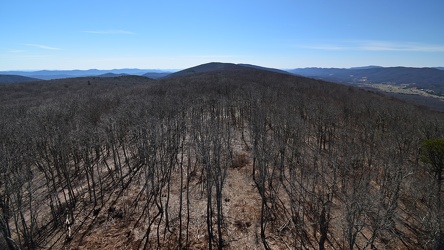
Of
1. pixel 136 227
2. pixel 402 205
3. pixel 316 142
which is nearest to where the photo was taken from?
pixel 136 227

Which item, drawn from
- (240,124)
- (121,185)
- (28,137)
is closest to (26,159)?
(28,137)

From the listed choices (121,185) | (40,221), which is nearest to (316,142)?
(121,185)

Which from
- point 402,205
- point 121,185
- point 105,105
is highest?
point 105,105

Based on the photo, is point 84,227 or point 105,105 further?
point 105,105

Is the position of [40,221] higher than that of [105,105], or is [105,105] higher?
[105,105]

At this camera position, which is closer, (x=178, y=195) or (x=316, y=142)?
(x=178, y=195)

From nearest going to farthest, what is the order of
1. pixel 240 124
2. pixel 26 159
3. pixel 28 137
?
pixel 26 159
pixel 28 137
pixel 240 124

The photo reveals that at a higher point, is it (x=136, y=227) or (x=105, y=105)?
(x=105, y=105)

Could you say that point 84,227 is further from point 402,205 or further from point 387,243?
point 402,205

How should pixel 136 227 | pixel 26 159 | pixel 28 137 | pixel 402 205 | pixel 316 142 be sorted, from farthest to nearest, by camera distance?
pixel 316 142
pixel 402 205
pixel 28 137
pixel 136 227
pixel 26 159

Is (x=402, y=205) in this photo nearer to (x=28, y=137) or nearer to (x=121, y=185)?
(x=121, y=185)
